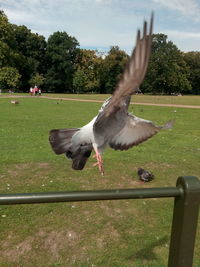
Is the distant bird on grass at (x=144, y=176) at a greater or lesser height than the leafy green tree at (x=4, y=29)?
lesser

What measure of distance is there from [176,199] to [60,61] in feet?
187

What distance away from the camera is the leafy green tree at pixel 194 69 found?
66.2 metres

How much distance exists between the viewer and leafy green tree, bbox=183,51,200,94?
6621 centimetres

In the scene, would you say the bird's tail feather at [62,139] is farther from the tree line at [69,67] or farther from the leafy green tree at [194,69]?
the leafy green tree at [194,69]

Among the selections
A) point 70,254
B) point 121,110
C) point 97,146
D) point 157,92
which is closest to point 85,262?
point 70,254

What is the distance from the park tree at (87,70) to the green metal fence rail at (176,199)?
52.0 m

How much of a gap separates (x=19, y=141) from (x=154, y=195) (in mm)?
8506

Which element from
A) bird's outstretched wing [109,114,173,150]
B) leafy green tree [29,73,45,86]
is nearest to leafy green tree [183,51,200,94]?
leafy green tree [29,73,45,86]

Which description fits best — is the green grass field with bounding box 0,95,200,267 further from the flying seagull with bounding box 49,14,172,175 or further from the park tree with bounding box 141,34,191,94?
the park tree with bounding box 141,34,191,94

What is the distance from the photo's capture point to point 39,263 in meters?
3.82

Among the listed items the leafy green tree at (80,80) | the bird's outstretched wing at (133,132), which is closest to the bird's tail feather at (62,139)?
the bird's outstretched wing at (133,132)

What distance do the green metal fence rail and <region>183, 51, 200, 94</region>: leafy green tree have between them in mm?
68181

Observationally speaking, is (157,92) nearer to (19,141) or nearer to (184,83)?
(184,83)

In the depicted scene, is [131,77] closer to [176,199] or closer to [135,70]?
[135,70]
